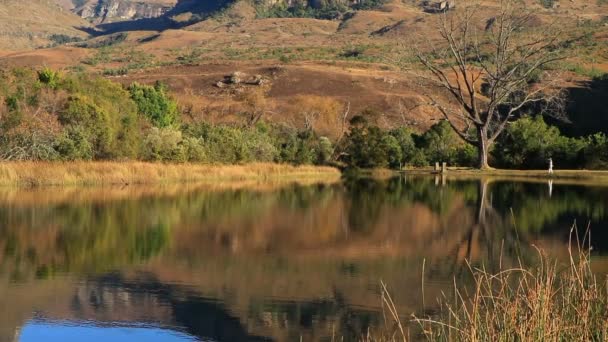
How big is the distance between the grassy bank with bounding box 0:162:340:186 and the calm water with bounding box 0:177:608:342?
140 inches

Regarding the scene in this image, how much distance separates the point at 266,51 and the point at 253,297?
347ft

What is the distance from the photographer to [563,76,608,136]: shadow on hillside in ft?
207

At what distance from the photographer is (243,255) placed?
49.2ft

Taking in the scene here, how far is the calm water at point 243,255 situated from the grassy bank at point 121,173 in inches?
140

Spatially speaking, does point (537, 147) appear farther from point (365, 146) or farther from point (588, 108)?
point (588, 108)

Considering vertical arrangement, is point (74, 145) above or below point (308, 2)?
below

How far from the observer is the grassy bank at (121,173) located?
31.7 m

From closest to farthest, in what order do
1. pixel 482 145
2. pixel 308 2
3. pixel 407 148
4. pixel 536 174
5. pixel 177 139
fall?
1. pixel 177 139
2. pixel 536 174
3. pixel 482 145
4. pixel 407 148
5. pixel 308 2

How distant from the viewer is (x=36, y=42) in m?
176

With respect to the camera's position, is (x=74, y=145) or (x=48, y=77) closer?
(x=74, y=145)

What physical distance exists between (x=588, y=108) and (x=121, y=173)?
46652mm

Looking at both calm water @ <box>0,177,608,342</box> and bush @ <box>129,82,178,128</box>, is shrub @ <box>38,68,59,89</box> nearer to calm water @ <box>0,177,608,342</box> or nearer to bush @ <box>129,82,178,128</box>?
bush @ <box>129,82,178,128</box>

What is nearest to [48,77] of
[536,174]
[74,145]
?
[74,145]

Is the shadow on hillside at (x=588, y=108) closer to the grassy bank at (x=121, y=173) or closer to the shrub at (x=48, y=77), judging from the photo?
the grassy bank at (x=121, y=173)
